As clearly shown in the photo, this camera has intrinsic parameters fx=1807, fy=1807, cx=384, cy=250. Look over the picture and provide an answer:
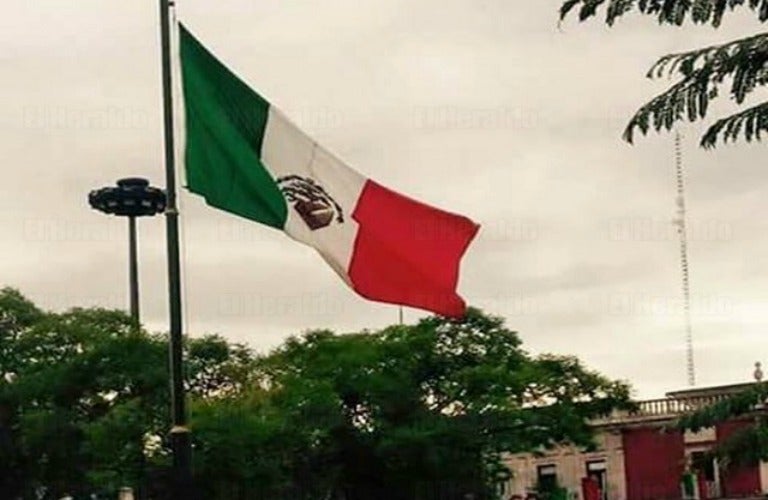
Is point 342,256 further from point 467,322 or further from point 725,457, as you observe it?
point 467,322

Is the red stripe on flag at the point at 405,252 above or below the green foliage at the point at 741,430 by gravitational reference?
above

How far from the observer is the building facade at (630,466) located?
77.9 meters

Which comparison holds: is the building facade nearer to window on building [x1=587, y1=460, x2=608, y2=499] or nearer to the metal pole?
window on building [x1=587, y1=460, x2=608, y2=499]

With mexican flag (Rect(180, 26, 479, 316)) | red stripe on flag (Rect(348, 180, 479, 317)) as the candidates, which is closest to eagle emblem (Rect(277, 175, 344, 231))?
mexican flag (Rect(180, 26, 479, 316))

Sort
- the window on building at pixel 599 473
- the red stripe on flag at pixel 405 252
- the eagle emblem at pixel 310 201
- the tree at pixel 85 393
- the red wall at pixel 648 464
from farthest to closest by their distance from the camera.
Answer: the window on building at pixel 599 473
the red wall at pixel 648 464
the tree at pixel 85 393
the red stripe on flag at pixel 405 252
the eagle emblem at pixel 310 201

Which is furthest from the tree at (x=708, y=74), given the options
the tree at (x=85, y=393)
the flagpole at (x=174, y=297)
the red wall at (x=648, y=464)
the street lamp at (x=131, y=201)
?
the red wall at (x=648, y=464)

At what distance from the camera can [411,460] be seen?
55906mm

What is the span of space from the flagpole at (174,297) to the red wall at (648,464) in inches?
2600

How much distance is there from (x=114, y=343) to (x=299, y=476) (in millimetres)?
7259

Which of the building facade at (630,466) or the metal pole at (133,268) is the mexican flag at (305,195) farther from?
the building facade at (630,466)

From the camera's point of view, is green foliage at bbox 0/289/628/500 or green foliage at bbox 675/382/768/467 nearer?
green foliage at bbox 675/382/768/467

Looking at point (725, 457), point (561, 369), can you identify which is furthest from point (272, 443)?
point (725, 457)

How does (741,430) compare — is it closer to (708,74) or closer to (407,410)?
(708,74)

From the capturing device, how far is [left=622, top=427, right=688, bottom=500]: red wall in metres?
81.4
